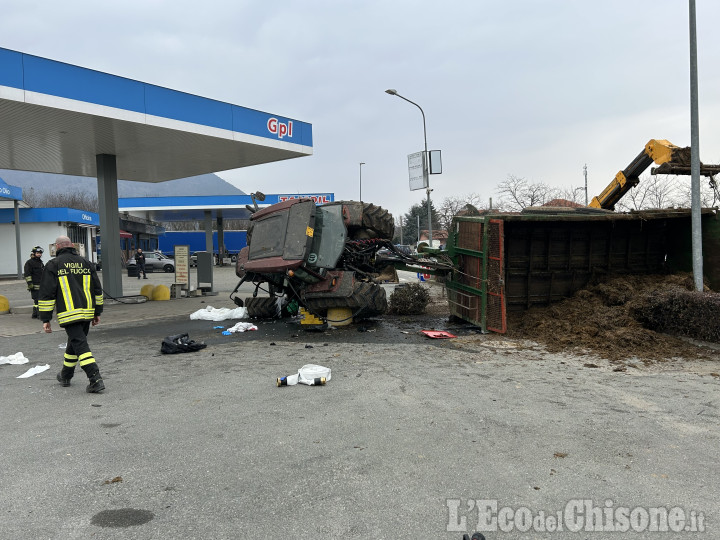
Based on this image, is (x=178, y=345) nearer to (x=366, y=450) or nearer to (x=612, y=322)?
(x=366, y=450)

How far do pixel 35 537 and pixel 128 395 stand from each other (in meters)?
2.93

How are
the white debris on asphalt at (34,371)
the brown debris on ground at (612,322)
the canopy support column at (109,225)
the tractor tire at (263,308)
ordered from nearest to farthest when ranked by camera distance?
the white debris on asphalt at (34,371)
the brown debris on ground at (612,322)
the tractor tire at (263,308)
the canopy support column at (109,225)

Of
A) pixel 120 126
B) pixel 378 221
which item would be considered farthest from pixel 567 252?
pixel 120 126

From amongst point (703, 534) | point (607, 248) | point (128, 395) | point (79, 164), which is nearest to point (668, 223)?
point (607, 248)

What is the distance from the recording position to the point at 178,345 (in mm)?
7922

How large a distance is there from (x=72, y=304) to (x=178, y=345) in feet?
7.72

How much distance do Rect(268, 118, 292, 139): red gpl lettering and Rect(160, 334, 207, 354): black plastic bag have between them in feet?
28.0

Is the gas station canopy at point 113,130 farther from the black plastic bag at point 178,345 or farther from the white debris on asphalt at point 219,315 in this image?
the black plastic bag at point 178,345

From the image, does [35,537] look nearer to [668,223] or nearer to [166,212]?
[668,223]

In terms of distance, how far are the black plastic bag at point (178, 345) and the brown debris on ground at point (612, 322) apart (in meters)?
5.32

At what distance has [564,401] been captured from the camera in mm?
5121

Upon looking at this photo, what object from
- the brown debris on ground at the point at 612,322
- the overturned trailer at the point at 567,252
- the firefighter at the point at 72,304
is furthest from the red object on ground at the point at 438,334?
the firefighter at the point at 72,304

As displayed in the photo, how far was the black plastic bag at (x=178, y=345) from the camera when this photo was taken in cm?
790

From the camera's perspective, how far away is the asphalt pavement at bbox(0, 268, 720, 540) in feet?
9.79
